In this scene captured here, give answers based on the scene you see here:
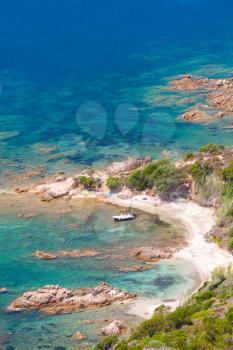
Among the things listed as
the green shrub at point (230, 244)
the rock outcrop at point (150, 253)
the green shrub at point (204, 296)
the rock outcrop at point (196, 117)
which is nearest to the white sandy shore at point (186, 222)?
the green shrub at point (230, 244)

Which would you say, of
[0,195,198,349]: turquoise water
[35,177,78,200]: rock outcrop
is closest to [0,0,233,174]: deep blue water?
[35,177,78,200]: rock outcrop

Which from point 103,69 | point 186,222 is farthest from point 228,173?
point 103,69

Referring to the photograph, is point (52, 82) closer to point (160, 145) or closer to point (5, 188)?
point (160, 145)

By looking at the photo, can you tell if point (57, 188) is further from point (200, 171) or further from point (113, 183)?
point (200, 171)

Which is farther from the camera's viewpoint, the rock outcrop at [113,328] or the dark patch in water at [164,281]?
the dark patch in water at [164,281]

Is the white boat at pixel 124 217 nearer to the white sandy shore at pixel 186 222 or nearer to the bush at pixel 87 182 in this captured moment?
the white sandy shore at pixel 186 222

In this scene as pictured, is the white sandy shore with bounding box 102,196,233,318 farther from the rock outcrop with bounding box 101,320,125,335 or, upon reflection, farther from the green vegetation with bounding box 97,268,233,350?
the green vegetation with bounding box 97,268,233,350
